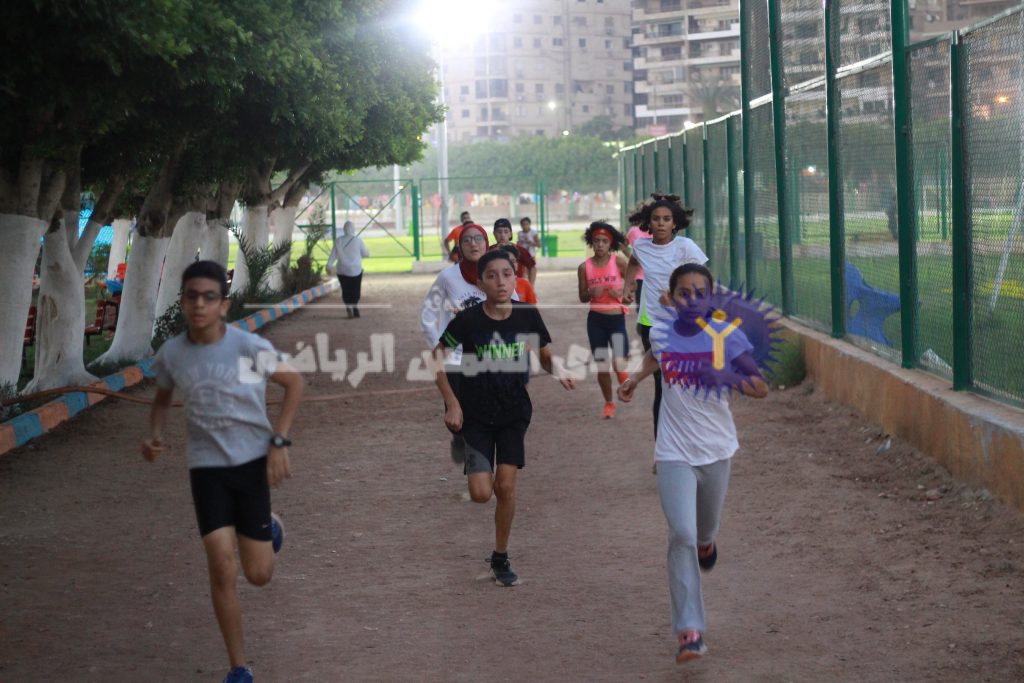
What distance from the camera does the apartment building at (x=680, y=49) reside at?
112 meters

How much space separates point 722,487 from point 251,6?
330 inches

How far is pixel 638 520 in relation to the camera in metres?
8.76

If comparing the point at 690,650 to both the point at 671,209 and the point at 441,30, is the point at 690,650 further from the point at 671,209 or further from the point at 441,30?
the point at 441,30

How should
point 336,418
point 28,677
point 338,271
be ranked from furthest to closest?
point 338,271, point 336,418, point 28,677

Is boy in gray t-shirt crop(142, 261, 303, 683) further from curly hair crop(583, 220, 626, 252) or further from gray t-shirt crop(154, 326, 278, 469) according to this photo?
curly hair crop(583, 220, 626, 252)

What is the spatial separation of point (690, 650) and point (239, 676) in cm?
168

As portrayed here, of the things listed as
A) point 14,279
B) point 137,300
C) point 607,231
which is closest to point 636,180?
point 137,300

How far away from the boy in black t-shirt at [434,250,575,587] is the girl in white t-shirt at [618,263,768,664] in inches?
50.7

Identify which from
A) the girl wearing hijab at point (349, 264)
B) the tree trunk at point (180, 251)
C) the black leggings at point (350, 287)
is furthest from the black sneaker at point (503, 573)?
the black leggings at point (350, 287)

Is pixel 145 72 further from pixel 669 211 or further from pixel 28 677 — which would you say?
pixel 28 677

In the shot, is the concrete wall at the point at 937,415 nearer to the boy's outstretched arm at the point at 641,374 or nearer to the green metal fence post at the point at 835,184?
the green metal fence post at the point at 835,184

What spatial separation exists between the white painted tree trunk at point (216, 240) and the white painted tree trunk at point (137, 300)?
6228mm

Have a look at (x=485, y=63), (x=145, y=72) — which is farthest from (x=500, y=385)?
(x=485, y=63)

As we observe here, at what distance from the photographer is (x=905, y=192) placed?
10609mm
